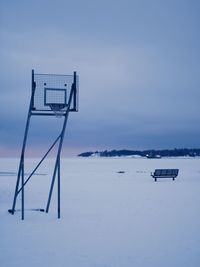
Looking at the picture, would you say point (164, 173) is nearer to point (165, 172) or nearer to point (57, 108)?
point (165, 172)

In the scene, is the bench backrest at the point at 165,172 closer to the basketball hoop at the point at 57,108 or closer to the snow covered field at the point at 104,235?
the snow covered field at the point at 104,235

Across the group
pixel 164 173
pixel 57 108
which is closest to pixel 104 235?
pixel 57 108

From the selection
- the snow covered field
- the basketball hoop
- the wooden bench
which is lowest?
the snow covered field

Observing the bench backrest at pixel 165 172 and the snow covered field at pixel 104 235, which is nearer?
the snow covered field at pixel 104 235

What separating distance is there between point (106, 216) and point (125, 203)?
2842 mm

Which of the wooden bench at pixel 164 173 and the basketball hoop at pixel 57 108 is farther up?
the basketball hoop at pixel 57 108

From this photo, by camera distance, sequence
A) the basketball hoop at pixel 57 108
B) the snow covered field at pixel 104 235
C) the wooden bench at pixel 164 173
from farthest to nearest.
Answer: the wooden bench at pixel 164 173, the basketball hoop at pixel 57 108, the snow covered field at pixel 104 235

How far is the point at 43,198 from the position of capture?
15.2m

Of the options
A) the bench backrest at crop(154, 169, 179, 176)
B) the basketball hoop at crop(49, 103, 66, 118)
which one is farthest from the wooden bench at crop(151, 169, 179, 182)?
the basketball hoop at crop(49, 103, 66, 118)

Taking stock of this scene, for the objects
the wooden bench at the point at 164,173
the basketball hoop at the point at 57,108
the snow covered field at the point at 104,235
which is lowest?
the snow covered field at the point at 104,235

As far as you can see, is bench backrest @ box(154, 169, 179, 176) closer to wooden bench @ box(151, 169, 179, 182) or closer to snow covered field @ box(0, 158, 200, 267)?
wooden bench @ box(151, 169, 179, 182)

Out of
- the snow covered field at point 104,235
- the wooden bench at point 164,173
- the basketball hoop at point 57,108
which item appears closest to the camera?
the snow covered field at point 104,235

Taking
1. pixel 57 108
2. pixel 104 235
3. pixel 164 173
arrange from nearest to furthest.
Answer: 1. pixel 104 235
2. pixel 57 108
3. pixel 164 173

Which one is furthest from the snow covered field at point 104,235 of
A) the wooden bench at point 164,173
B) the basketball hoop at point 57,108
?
the wooden bench at point 164,173
